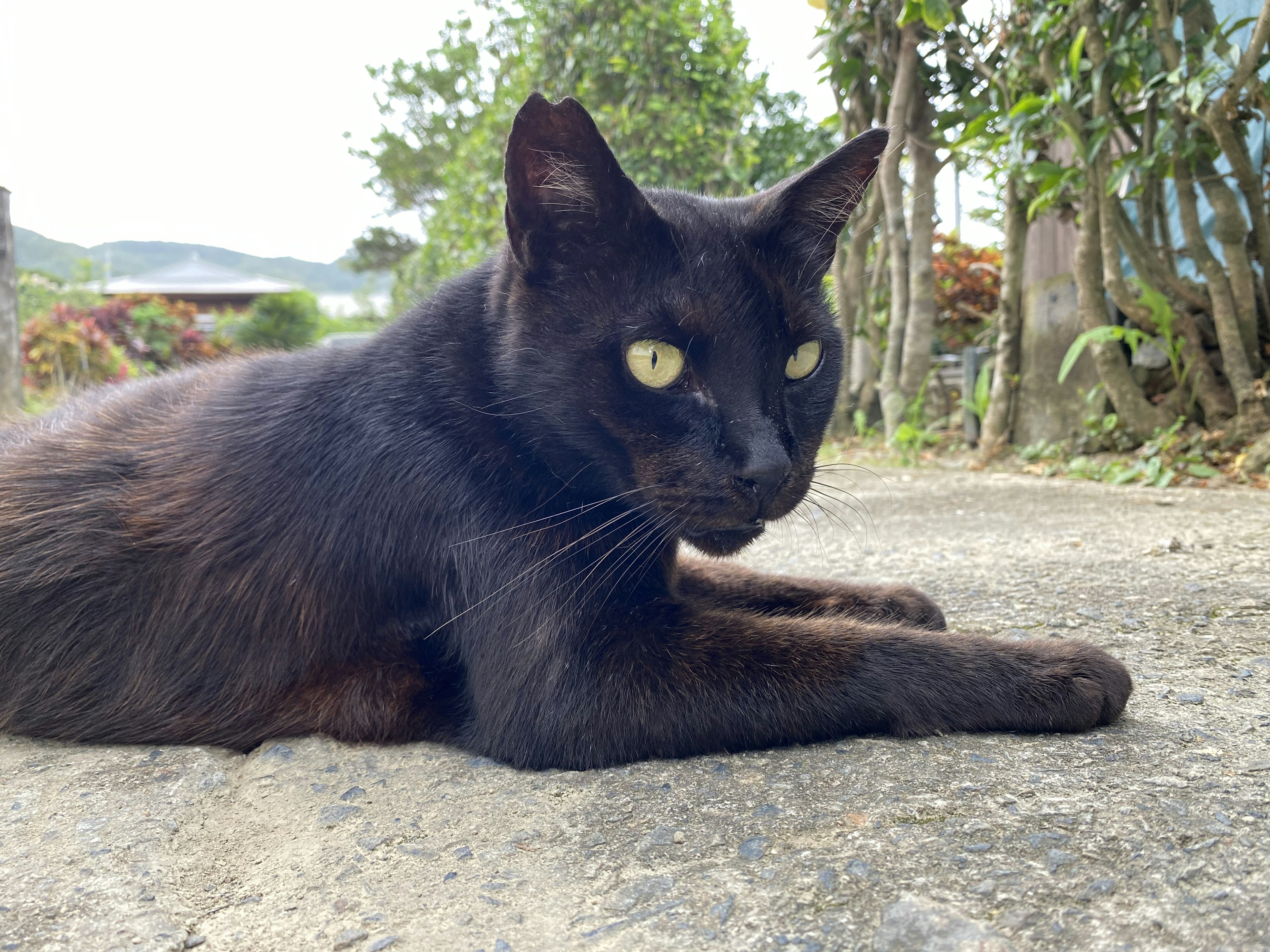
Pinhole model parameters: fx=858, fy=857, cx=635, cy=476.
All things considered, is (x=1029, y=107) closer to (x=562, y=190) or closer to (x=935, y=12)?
(x=935, y=12)

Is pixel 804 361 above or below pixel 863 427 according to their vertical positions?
above

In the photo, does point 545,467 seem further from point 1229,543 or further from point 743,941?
point 1229,543

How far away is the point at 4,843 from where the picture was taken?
4.06ft

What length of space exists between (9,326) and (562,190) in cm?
570

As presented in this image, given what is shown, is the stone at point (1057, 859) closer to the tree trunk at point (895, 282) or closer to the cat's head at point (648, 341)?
the cat's head at point (648, 341)

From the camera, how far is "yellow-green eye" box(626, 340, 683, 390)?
1575 millimetres

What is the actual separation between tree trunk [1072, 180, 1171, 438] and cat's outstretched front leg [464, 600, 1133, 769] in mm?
3158

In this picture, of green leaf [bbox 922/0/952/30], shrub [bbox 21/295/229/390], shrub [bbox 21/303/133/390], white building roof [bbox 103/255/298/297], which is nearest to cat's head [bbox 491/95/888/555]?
green leaf [bbox 922/0/952/30]

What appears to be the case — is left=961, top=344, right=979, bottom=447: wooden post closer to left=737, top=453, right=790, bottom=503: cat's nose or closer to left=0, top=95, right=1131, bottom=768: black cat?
left=0, top=95, right=1131, bottom=768: black cat

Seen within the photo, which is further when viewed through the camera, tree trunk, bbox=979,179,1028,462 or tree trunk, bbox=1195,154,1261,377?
tree trunk, bbox=979,179,1028,462

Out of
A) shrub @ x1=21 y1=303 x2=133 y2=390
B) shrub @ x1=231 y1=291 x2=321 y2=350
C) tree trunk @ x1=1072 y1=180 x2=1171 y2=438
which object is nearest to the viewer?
tree trunk @ x1=1072 y1=180 x2=1171 y2=438

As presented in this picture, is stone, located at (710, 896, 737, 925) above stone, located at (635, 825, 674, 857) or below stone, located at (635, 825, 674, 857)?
above

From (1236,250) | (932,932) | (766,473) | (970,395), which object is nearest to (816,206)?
(766,473)

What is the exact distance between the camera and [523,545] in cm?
153
